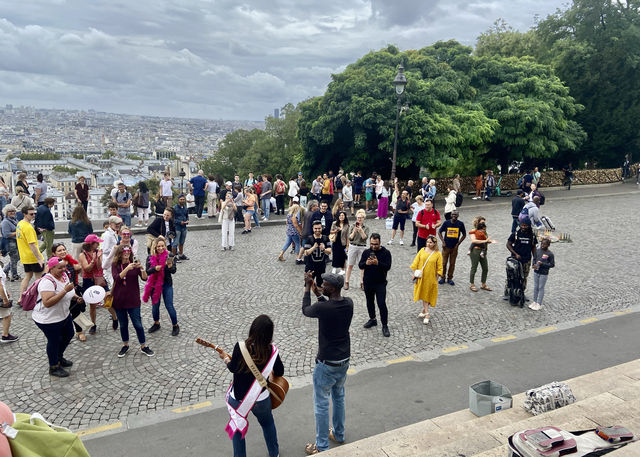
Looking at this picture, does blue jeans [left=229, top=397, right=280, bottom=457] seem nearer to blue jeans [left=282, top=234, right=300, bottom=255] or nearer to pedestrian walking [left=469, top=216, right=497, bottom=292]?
pedestrian walking [left=469, top=216, right=497, bottom=292]

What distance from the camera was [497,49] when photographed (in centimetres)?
4028

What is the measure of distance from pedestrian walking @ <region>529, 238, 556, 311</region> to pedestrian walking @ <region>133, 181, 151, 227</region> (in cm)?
1203

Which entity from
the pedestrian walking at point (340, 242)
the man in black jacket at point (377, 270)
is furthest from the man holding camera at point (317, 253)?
the man in black jacket at point (377, 270)

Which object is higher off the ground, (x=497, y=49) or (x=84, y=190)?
(x=497, y=49)

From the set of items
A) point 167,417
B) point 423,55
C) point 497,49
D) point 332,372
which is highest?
point 497,49

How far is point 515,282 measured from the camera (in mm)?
9805

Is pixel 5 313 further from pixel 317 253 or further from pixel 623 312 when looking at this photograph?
pixel 623 312

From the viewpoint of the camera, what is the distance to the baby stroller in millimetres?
9750

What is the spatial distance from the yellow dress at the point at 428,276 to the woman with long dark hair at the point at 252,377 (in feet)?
15.2

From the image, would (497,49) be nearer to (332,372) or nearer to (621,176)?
(621,176)

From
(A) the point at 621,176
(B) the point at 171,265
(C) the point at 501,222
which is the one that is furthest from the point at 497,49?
(B) the point at 171,265

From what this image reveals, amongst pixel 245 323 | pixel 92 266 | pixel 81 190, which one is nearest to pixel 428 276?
pixel 245 323

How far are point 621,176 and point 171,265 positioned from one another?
3468 centimetres

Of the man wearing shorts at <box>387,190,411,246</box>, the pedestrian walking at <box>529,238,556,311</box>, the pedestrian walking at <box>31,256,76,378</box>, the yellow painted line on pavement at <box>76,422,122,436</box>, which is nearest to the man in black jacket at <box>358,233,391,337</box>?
the pedestrian walking at <box>529,238,556,311</box>
